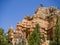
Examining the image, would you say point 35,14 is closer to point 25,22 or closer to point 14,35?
point 25,22

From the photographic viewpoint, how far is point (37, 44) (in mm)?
45562

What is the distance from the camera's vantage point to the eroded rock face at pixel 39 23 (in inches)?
3019

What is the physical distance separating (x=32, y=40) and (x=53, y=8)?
40918 mm

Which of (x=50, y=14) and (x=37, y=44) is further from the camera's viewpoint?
(x=50, y=14)

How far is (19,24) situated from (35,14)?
7258mm

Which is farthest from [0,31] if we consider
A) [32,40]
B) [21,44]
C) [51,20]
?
[51,20]

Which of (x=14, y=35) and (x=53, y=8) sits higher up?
(x=53, y=8)

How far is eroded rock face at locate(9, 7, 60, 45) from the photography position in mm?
76681

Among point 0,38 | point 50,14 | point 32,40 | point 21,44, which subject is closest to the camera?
point 0,38

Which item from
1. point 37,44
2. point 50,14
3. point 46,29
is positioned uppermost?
point 50,14

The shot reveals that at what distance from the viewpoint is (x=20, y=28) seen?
78.7m

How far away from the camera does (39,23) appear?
77500 millimetres

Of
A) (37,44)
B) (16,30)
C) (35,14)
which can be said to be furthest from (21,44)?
(35,14)

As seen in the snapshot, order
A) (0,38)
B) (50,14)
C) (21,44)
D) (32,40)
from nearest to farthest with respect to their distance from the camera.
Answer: (0,38) < (32,40) < (21,44) < (50,14)
